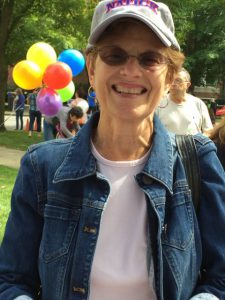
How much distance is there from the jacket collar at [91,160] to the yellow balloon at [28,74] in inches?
245

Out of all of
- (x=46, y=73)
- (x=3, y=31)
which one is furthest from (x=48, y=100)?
(x=3, y=31)

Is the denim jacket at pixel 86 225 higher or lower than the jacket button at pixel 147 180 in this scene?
lower

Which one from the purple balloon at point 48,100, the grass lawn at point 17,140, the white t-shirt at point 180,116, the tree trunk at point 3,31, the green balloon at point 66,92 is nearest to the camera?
the white t-shirt at point 180,116

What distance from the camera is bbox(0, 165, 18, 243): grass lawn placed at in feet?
20.3

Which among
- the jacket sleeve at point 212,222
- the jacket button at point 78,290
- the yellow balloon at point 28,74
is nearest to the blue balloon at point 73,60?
the yellow balloon at point 28,74

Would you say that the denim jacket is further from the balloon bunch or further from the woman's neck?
the balloon bunch

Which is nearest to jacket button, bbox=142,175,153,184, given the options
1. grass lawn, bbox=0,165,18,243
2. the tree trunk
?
grass lawn, bbox=0,165,18,243

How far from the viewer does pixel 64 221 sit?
1.74 metres

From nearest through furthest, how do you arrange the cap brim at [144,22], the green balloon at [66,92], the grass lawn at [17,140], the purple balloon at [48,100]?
the cap brim at [144,22]
the purple balloon at [48,100]
the green balloon at [66,92]
the grass lawn at [17,140]

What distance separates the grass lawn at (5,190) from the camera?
20.3ft

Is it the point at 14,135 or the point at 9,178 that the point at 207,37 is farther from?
the point at 9,178

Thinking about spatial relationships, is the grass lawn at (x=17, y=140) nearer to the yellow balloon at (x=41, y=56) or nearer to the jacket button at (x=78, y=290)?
the yellow balloon at (x=41, y=56)

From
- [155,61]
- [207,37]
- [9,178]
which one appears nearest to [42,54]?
[9,178]

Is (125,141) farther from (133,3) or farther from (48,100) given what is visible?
(48,100)
